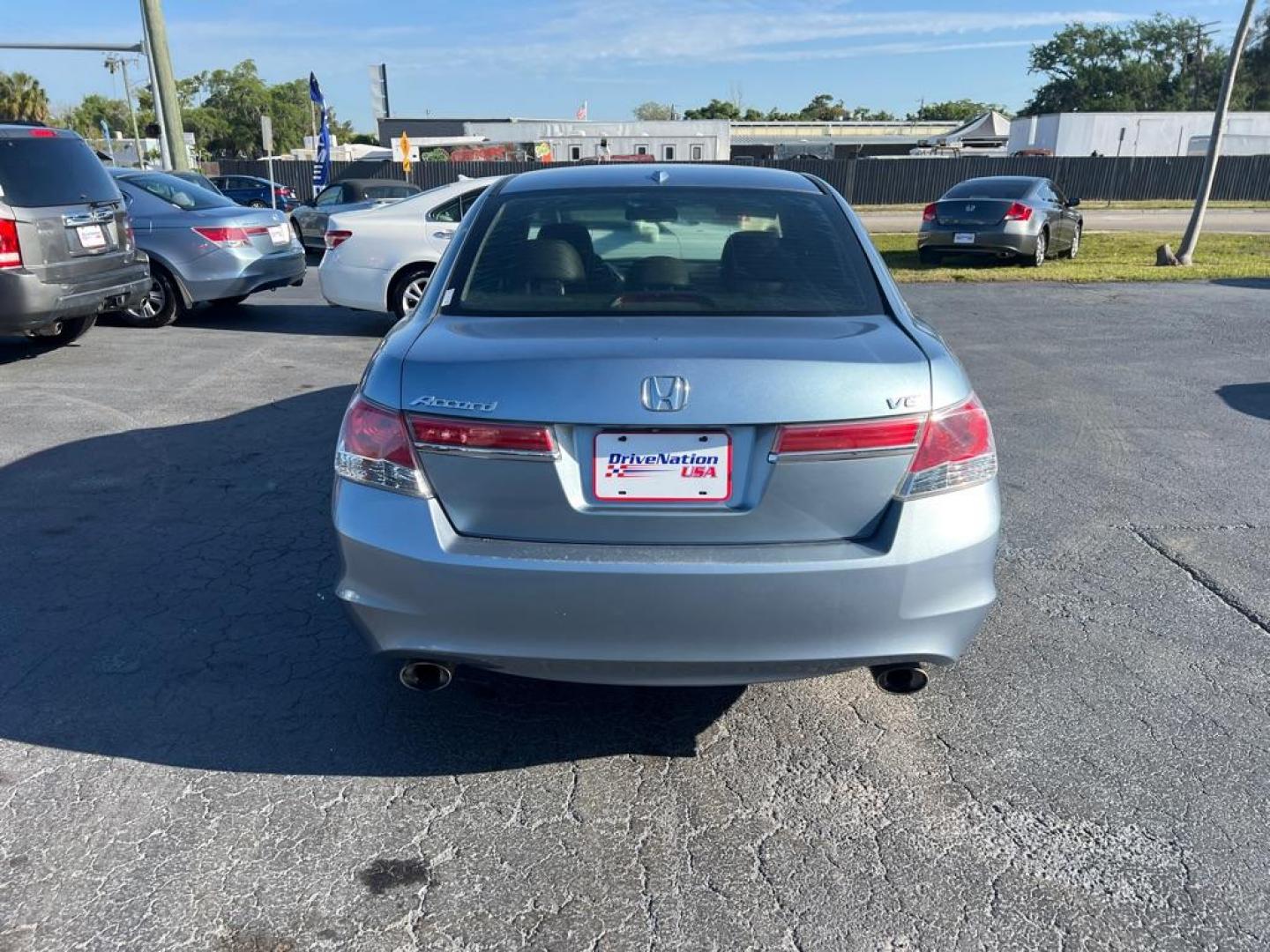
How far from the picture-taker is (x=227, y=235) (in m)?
10.1

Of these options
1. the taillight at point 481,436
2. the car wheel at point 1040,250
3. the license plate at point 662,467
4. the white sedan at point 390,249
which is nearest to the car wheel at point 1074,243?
the car wheel at point 1040,250

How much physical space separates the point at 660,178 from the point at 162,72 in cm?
2045

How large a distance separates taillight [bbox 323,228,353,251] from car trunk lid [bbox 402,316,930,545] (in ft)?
25.4

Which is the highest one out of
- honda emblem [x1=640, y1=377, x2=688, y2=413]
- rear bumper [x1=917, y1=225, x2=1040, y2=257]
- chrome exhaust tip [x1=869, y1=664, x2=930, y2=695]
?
honda emblem [x1=640, y1=377, x2=688, y2=413]

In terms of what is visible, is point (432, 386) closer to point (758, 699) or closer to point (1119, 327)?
point (758, 699)

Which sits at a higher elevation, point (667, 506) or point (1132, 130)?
point (1132, 130)

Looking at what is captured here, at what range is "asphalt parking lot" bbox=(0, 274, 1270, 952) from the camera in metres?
2.35

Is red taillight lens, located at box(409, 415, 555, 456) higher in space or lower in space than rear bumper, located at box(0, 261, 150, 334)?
higher

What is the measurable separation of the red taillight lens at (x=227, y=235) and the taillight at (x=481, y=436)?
861cm

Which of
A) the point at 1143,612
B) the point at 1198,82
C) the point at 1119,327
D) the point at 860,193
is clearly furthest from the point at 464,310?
the point at 1198,82

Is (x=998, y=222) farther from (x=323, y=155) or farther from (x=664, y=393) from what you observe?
(x=323, y=155)

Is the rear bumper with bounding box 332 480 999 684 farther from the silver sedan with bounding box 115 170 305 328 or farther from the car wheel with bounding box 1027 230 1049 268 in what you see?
the car wheel with bounding box 1027 230 1049 268

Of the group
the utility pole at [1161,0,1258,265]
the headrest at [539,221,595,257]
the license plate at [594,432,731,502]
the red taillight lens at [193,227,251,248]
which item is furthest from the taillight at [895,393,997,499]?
the utility pole at [1161,0,1258,265]

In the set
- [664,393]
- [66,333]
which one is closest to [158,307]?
[66,333]
